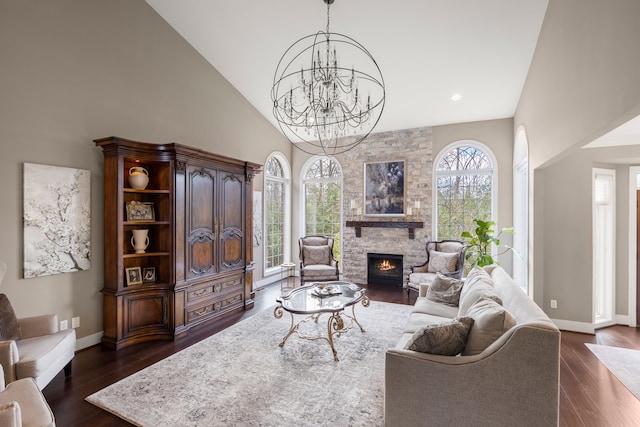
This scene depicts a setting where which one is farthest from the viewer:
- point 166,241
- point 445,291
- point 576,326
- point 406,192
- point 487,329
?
point 406,192

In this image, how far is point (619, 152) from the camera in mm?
3979

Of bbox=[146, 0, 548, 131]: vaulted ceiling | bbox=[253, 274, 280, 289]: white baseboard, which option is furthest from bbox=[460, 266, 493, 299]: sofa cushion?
bbox=[253, 274, 280, 289]: white baseboard

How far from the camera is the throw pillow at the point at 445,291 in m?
3.58

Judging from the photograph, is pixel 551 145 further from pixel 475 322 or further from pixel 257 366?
pixel 257 366

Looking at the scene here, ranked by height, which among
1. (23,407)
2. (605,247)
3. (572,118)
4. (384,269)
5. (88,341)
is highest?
(572,118)

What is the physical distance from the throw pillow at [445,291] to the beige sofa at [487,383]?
153cm

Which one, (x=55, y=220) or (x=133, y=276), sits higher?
(x=55, y=220)

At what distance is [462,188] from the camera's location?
6168 millimetres

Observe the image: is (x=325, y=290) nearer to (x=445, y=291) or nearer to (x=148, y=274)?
(x=445, y=291)

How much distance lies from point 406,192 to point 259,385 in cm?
477

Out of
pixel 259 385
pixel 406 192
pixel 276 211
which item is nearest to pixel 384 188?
pixel 406 192

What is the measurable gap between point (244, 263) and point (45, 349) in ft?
9.00

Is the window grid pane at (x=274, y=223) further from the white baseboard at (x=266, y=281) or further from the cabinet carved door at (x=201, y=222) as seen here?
the cabinet carved door at (x=201, y=222)

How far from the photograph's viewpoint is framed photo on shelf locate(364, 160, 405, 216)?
21.3ft
